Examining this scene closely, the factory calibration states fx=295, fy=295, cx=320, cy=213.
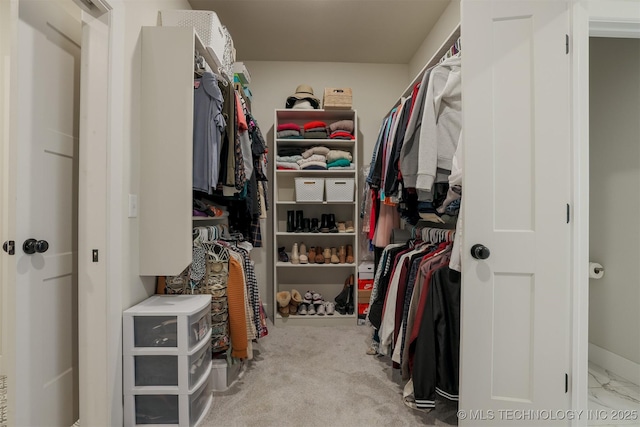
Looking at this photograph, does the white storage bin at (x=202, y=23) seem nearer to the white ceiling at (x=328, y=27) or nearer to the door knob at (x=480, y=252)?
the white ceiling at (x=328, y=27)

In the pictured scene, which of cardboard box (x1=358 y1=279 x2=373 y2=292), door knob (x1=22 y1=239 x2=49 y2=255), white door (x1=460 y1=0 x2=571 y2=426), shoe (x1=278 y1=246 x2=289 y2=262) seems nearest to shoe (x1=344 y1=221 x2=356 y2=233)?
cardboard box (x1=358 y1=279 x2=373 y2=292)

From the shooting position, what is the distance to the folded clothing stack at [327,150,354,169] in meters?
2.92

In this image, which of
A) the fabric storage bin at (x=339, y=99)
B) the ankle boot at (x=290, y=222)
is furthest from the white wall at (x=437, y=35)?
the ankle boot at (x=290, y=222)

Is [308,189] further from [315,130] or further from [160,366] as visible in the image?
[160,366]

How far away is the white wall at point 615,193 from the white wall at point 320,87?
1668mm

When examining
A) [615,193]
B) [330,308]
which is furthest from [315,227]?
[615,193]

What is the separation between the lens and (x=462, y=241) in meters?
1.37

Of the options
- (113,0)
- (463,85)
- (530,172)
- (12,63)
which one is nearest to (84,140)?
(12,63)

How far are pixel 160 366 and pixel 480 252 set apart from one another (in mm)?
1591

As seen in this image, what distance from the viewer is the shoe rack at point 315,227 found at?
9.47ft

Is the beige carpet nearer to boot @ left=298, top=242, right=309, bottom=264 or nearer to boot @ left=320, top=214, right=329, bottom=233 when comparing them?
boot @ left=298, top=242, right=309, bottom=264

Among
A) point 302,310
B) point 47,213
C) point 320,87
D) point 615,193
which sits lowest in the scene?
point 302,310

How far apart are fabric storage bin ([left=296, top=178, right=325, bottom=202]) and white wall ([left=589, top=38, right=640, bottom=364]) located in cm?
214

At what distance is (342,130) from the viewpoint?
2938 millimetres
